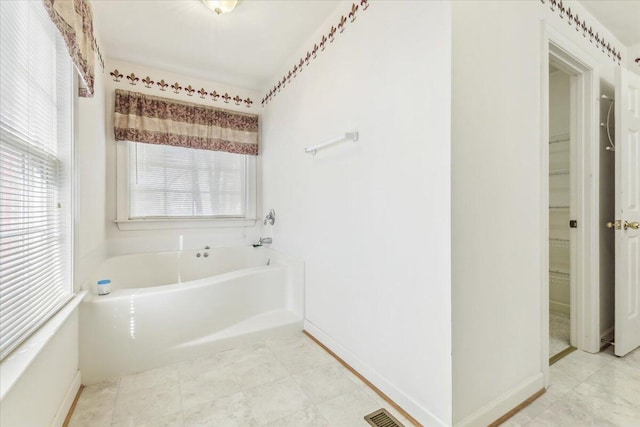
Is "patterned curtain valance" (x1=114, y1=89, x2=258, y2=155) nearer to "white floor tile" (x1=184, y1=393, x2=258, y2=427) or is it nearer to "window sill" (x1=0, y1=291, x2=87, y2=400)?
"window sill" (x1=0, y1=291, x2=87, y2=400)

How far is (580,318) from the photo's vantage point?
77.3 inches

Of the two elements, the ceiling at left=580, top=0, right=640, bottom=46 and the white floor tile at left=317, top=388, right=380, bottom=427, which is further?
the ceiling at left=580, top=0, right=640, bottom=46

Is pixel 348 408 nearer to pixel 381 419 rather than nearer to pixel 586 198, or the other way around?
pixel 381 419

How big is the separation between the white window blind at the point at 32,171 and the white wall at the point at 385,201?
1.48 meters

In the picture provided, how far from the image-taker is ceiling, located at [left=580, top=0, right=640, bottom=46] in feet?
5.92

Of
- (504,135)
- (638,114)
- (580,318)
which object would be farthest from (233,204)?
(638,114)

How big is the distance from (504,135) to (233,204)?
266 centimetres

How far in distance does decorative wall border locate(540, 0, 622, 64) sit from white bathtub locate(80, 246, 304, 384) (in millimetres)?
2335

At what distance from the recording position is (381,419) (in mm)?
1354

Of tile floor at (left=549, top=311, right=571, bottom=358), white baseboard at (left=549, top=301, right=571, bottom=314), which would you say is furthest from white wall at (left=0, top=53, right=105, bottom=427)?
white baseboard at (left=549, top=301, right=571, bottom=314)

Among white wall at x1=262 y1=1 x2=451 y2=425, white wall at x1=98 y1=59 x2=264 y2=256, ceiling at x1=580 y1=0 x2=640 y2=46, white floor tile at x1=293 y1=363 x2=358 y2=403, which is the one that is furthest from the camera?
white wall at x1=98 y1=59 x2=264 y2=256

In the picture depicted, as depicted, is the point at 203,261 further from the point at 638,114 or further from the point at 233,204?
the point at 638,114

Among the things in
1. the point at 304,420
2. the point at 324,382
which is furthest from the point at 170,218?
the point at 304,420

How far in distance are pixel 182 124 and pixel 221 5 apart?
53.0 inches
